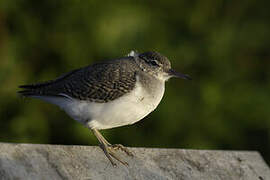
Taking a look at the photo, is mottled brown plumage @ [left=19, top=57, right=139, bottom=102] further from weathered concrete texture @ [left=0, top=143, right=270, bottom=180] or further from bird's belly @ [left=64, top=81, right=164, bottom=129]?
weathered concrete texture @ [left=0, top=143, right=270, bottom=180]

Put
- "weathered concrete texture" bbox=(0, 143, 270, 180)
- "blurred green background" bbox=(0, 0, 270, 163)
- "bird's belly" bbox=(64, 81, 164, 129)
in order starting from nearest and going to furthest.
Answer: "weathered concrete texture" bbox=(0, 143, 270, 180)
"bird's belly" bbox=(64, 81, 164, 129)
"blurred green background" bbox=(0, 0, 270, 163)

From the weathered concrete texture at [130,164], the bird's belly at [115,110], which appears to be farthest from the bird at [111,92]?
the weathered concrete texture at [130,164]

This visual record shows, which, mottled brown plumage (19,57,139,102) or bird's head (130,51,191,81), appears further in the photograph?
bird's head (130,51,191,81)

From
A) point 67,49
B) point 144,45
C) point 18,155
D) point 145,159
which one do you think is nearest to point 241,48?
point 144,45

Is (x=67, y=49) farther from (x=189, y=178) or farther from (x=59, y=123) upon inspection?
(x=189, y=178)

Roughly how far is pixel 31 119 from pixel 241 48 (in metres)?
2.90

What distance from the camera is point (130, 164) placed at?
477 centimetres

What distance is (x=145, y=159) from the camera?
4871 millimetres

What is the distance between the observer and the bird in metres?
4.74

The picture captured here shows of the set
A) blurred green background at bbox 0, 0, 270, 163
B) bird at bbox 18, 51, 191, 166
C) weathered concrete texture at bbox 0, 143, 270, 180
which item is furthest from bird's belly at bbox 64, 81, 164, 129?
blurred green background at bbox 0, 0, 270, 163

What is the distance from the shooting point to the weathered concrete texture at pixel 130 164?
430 centimetres

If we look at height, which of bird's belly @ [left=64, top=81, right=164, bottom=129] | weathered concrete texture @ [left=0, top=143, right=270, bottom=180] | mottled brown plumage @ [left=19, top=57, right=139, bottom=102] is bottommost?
weathered concrete texture @ [left=0, top=143, right=270, bottom=180]

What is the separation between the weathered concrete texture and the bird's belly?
0.28m

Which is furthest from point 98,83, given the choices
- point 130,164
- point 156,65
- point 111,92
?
point 130,164
